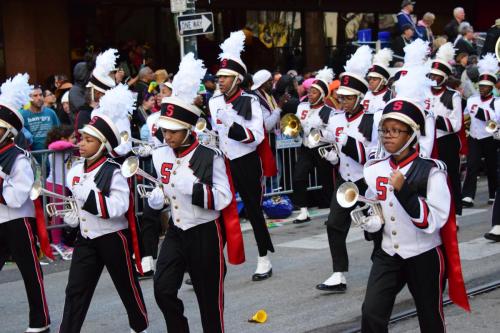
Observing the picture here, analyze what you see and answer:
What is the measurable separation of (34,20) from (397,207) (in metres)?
11.2

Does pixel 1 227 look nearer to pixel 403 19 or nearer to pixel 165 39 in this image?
pixel 165 39

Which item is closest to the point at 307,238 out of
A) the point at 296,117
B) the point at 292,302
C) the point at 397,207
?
the point at 296,117

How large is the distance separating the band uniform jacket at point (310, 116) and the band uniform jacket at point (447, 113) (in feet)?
4.33

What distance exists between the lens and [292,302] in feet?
27.9

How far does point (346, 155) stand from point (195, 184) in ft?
8.18

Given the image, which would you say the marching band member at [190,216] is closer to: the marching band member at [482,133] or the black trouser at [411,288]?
the black trouser at [411,288]

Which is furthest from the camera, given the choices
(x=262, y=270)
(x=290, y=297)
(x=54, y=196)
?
(x=262, y=270)

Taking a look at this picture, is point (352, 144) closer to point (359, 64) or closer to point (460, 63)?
point (359, 64)

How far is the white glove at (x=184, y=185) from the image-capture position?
21.7 feet

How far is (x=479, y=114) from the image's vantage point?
13.5 metres

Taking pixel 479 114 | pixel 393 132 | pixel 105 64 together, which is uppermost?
pixel 105 64

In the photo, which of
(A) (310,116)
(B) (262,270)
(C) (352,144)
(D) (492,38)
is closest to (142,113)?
(A) (310,116)

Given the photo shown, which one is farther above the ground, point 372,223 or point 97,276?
point 372,223

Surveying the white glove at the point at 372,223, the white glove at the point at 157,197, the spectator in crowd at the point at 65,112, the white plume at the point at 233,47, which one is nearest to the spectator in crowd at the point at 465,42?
the spectator in crowd at the point at 65,112
